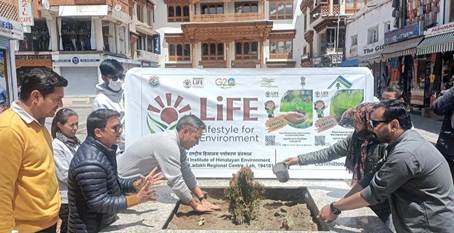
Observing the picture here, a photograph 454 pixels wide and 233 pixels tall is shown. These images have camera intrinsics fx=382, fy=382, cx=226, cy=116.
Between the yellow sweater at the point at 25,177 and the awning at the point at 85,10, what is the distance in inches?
983

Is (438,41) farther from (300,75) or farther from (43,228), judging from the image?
(43,228)

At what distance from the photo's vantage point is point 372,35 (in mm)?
24172

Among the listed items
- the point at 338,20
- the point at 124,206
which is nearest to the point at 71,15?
the point at 338,20

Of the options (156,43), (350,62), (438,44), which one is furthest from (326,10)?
(438,44)

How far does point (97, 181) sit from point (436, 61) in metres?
15.8

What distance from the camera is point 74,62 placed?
25.5 meters

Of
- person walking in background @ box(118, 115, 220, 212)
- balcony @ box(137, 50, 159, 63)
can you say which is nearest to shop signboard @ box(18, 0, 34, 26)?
person walking in background @ box(118, 115, 220, 212)

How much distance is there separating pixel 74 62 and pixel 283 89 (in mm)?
23868

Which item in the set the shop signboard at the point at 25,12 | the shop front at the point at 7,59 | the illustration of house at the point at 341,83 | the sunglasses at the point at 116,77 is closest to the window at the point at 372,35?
the shop signboard at the point at 25,12

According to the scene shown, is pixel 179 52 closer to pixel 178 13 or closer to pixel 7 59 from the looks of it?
pixel 178 13

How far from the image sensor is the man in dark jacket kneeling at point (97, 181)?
2.43 metres

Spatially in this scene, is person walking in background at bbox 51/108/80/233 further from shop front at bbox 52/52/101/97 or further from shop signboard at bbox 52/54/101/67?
shop signboard at bbox 52/54/101/67

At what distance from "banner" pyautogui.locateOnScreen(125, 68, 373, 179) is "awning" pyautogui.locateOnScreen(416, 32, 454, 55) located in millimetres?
9522

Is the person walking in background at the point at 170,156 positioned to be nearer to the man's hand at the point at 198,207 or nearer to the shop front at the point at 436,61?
the man's hand at the point at 198,207
